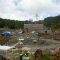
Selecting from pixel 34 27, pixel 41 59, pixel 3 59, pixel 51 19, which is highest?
pixel 51 19

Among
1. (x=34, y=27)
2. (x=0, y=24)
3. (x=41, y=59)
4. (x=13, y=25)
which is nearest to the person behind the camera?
(x=41, y=59)

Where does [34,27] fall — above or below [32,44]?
above

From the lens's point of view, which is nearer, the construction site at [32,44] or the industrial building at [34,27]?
the construction site at [32,44]

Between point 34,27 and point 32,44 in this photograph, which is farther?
point 34,27

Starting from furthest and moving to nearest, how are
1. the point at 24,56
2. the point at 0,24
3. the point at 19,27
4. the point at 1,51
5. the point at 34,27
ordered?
the point at 19,27 < the point at 0,24 < the point at 34,27 < the point at 1,51 < the point at 24,56

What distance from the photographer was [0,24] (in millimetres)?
42406

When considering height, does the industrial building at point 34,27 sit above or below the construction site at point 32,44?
above

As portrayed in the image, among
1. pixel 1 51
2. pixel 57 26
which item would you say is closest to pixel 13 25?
pixel 57 26

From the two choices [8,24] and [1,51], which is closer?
[1,51]

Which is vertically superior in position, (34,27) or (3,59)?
(34,27)

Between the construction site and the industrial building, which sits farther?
the industrial building

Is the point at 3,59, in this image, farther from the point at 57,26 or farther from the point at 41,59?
the point at 57,26

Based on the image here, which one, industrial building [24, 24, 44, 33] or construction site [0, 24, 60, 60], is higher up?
industrial building [24, 24, 44, 33]

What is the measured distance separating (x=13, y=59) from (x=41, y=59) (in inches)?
67.8
